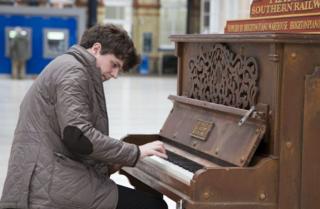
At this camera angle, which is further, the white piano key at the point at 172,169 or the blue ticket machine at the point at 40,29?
the blue ticket machine at the point at 40,29

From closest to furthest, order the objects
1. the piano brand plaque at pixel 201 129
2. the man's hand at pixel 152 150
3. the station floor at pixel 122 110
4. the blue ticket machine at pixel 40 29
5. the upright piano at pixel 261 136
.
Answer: the upright piano at pixel 261 136 < the man's hand at pixel 152 150 < the piano brand plaque at pixel 201 129 < the station floor at pixel 122 110 < the blue ticket machine at pixel 40 29

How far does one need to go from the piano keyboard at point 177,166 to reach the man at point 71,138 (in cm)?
13

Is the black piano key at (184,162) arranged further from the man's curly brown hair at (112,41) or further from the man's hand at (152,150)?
the man's curly brown hair at (112,41)

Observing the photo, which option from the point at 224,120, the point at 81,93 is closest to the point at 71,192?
the point at 81,93

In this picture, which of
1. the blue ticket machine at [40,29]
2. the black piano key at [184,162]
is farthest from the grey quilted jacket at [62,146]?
the blue ticket machine at [40,29]

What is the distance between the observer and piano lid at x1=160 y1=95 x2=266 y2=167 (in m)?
3.09

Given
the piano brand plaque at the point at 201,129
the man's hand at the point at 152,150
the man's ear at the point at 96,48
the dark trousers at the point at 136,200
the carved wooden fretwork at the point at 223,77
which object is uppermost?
the man's ear at the point at 96,48

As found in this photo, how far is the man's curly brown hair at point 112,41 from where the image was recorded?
3.20 metres

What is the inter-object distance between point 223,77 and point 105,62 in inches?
24.4

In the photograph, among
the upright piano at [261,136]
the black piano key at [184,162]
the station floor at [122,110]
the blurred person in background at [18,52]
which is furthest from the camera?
the blurred person in background at [18,52]

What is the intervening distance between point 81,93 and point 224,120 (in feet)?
2.44

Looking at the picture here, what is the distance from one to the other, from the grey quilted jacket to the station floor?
2.49 m

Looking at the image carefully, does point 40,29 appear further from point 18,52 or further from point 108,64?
point 108,64

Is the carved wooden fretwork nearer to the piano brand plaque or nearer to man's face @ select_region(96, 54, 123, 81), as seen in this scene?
the piano brand plaque
